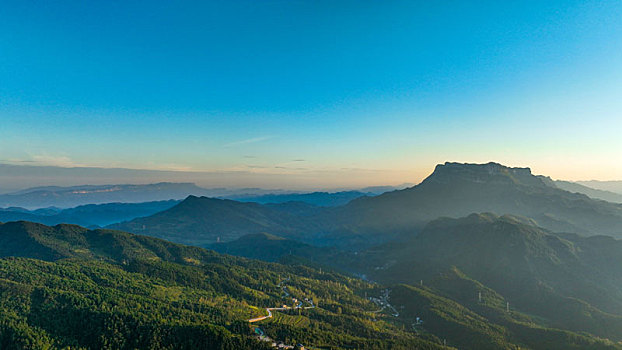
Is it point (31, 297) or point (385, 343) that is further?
point (385, 343)

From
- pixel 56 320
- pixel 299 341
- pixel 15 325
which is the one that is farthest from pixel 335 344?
pixel 15 325

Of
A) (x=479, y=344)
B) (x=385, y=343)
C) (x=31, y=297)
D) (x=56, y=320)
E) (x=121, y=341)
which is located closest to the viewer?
(x=121, y=341)

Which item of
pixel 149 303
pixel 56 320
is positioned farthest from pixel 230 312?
pixel 56 320

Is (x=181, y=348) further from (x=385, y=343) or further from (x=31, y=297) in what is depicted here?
(x=385, y=343)

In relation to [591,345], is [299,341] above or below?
above

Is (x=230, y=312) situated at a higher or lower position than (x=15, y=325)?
lower

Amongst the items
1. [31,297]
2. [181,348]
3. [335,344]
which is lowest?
[335,344]

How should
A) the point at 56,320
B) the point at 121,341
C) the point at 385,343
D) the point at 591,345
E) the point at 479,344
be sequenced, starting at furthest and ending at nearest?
the point at 479,344
the point at 591,345
the point at 385,343
the point at 56,320
the point at 121,341

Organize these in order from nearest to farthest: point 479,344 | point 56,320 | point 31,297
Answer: point 56,320
point 31,297
point 479,344

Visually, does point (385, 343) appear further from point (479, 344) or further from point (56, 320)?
point (56, 320)
